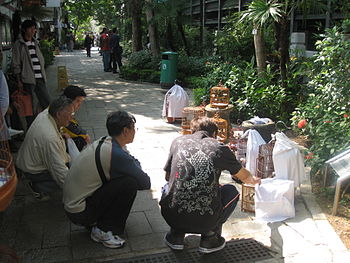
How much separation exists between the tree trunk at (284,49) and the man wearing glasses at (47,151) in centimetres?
454

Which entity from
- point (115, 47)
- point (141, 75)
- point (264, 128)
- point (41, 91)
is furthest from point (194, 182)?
point (115, 47)

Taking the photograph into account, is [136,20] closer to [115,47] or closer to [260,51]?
[115,47]

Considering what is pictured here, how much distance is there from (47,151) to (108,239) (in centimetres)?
99

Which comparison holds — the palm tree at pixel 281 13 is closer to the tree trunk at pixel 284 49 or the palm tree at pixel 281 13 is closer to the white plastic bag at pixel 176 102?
the tree trunk at pixel 284 49

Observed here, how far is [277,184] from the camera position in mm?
3908

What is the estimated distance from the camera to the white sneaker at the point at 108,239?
132 inches

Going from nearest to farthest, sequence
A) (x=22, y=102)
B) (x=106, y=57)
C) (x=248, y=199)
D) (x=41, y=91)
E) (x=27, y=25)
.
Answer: (x=248, y=199) < (x=22, y=102) < (x=27, y=25) < (x=41, y=91) < (x=106, y=57)

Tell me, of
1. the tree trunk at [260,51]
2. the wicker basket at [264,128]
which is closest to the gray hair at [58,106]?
the wicker basket at [264,128]

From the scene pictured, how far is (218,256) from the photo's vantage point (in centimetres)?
333

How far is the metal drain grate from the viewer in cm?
326

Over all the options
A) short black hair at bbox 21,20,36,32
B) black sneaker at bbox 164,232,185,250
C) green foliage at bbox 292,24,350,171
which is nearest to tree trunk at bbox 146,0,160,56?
Result: short black hair at bbox 21,20,36,32

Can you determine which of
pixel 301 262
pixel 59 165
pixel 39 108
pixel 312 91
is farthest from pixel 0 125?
pixel 312 91

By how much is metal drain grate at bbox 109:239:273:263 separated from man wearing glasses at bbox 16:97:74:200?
3.45 feet

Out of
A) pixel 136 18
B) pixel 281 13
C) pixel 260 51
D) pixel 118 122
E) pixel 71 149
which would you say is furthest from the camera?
pixel 136 18
